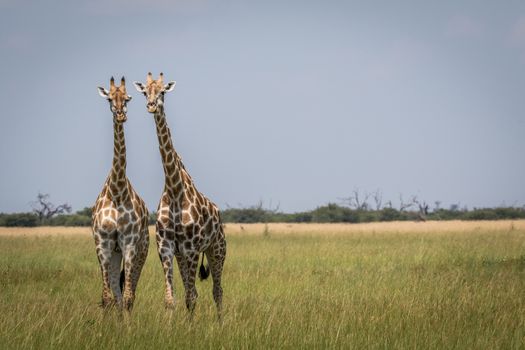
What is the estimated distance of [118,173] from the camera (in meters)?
10.2

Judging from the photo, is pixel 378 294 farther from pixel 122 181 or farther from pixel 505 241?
pixel 505 241

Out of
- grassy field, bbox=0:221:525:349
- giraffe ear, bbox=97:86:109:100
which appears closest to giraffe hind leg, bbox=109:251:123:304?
grassy field, bbox=0:221:525:349

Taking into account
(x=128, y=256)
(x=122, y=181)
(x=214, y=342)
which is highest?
(x=122, y=181)

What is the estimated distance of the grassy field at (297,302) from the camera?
8.84 metres

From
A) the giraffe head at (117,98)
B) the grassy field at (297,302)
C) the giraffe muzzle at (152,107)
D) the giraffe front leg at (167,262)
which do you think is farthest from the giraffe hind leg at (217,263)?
the giraffe head at (117,98)

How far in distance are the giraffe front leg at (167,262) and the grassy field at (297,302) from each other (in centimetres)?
21

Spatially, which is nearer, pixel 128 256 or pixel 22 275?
pixel 128 256

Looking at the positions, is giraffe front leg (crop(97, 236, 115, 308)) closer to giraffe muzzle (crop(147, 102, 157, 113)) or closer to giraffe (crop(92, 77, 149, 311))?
giraffe (crop(92, 77, 149, 311))

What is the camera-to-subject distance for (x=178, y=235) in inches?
399

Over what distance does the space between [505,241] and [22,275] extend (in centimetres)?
1741

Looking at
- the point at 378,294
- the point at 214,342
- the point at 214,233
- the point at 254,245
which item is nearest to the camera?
the point at 214,342

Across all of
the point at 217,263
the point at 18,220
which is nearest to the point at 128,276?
the point at 217,263

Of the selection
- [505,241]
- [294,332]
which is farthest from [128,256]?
[505,241]

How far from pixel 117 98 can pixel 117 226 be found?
166cm
